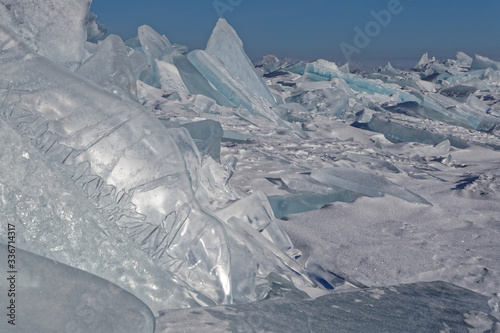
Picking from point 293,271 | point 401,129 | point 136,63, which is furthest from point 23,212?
point 401,129

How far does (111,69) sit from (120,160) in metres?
0.67

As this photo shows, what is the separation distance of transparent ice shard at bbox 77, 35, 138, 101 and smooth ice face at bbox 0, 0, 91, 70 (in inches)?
5.5

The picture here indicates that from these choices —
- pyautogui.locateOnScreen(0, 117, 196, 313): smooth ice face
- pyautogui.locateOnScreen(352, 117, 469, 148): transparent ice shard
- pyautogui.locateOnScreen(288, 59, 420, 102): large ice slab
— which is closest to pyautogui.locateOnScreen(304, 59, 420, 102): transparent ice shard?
pyautogui.locateOnScreen(288, 59, 420, 102): large ice slab

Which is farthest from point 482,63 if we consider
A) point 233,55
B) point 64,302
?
point 64,302

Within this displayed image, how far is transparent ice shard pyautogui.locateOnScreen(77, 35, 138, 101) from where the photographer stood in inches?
67.8

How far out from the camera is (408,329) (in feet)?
3.64

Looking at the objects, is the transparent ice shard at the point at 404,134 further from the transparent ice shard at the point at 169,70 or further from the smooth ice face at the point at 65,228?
the smooth ice face at the point at 65,228

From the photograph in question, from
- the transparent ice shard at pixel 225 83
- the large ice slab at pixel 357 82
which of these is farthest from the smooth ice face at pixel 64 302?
the large ice slab at pixel 357 82

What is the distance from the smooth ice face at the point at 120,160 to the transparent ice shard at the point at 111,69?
1.08ft

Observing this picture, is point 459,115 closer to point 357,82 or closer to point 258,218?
point 357,82

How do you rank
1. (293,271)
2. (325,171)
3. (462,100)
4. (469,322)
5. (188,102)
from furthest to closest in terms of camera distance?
(462,100)
(188,102)
(325,171)
(293,271)
(469,322)

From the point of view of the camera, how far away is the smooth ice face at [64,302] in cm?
82

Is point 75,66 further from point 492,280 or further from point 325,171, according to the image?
point 492,280

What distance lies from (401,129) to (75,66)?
3.11 meters
